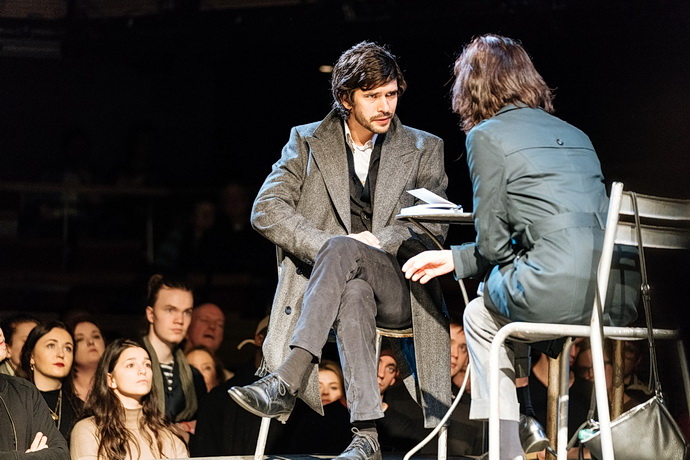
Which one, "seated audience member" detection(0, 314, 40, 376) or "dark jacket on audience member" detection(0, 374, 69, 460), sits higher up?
"seated audience member" detection(0, 314, 40, 376)

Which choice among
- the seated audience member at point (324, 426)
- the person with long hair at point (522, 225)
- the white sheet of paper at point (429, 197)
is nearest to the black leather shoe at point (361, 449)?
the person with long hair at point (522, 225)

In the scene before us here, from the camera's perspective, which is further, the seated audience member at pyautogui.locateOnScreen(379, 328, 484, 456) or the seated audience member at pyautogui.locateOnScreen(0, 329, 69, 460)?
the seated audience member at pyautogui.locateOnScreen(379, 328, 484, 456)

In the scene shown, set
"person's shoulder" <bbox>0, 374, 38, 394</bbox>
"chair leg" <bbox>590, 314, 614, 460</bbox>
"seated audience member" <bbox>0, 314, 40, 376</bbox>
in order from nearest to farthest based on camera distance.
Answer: "chair leg" <bbox>590, 314, 614, 460</bbox> → "person's shoulder" <bbox>0, 374, 38, 394</bbox> → "seated audience member" <bbox>0, 314, 40, 376</bbox>

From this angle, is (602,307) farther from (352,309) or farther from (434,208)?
(352,309)

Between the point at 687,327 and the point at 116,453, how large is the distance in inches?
92.3

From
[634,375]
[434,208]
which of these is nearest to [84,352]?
[434,208]

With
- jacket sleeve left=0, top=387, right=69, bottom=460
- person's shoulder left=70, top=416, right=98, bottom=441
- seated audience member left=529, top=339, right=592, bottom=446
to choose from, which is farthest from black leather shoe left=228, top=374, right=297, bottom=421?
seated audience member left=529, top=339, right=592, bottom=446

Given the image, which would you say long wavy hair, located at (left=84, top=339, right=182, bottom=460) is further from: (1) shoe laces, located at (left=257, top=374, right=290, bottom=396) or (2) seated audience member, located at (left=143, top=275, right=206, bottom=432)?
(1) shoe laces, located at (left=257, top=374, right=290, bottom=396)

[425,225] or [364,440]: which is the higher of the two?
[425,225]

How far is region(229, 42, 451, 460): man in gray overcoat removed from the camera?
99.7 inches

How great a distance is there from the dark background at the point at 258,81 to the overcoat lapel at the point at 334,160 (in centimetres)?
169

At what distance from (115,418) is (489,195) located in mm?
1994

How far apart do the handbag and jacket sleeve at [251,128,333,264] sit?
1.03m

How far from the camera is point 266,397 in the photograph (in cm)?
241
